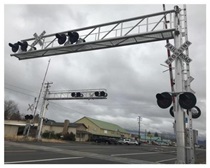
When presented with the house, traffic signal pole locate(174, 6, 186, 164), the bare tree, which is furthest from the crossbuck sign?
the bare tree

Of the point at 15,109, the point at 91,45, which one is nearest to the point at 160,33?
the point at 91,45

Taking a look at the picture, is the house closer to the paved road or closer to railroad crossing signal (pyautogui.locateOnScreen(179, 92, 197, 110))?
the paved road

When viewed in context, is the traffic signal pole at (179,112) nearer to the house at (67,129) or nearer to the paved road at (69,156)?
the paved road at (69,156)

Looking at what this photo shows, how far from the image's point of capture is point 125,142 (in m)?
51.7

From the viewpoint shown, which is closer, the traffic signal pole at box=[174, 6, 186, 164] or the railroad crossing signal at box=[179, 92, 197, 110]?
the railroad crossing signal at box=[179, 92, 197, 110]

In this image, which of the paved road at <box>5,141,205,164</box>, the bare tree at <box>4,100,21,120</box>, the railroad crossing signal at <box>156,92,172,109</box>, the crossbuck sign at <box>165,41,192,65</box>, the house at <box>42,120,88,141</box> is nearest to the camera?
the railroad crossing signal at <box>156,92,172,109</box>

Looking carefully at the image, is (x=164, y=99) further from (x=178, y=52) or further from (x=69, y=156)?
(x=69, y=156)

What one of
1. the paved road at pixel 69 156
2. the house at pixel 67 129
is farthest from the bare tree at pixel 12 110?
the paved road at pixel 69 156

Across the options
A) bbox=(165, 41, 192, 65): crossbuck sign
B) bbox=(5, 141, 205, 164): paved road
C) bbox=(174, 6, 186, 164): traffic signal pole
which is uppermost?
bbox=(165, 41, 192, 65): crossbuck sign

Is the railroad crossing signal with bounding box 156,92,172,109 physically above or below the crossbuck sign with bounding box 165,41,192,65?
below

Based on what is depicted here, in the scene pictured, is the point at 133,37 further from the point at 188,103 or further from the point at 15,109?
the point at 15,109

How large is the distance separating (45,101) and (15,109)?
54901 millimetres

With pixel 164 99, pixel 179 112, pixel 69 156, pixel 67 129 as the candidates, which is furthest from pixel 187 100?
pixel 67 129

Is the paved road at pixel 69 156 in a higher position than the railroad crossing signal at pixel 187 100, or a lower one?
lower
